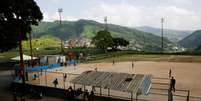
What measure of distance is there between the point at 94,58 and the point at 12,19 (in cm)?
3732

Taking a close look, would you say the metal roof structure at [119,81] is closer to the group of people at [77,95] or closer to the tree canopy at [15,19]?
the group of people at [77,95]

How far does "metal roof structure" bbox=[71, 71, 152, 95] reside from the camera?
19480 mm

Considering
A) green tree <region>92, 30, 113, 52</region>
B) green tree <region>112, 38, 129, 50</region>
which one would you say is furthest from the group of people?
green tree <region>112, 38, 129, 50</region>

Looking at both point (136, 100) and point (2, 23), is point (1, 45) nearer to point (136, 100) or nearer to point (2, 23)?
point (2, 23)

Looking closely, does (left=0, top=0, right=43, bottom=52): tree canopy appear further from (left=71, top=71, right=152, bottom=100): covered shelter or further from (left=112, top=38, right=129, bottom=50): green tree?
(left=112, top=38, right=129, bottom=50): green tree

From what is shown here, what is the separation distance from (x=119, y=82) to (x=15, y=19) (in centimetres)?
1526

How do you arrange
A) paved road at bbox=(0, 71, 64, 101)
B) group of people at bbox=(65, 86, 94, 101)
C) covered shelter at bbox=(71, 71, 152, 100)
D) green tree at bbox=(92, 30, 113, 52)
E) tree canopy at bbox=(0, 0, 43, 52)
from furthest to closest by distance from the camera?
green tree at bbox=(92, 30, 113, 52) → tree canopy at bbox=(0, 0, 43, 52) → paved road at bbox=(0, 71, 64, 101) → group of people at bbox=(65, 86, 94, 101) → covered shelter at bbox=(71, 71, 152, 100)

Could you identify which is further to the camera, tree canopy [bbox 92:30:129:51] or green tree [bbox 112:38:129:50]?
green tree [bbox 112:38:129:50]

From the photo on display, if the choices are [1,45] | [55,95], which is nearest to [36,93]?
[55,95]

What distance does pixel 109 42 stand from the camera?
285ft

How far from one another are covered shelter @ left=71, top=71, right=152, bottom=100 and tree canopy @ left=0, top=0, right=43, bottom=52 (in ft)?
35.4

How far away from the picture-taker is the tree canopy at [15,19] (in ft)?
87.8

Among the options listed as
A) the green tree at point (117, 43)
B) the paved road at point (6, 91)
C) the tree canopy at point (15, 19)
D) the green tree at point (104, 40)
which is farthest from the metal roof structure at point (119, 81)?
the green tree at point (117, 43)

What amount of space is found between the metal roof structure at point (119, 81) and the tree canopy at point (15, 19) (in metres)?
10.8
